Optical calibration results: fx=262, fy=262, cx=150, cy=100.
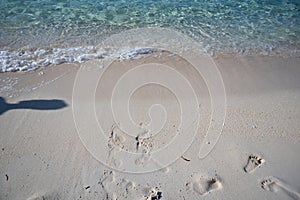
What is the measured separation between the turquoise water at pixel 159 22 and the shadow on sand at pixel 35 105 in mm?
1753

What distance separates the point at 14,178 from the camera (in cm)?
293

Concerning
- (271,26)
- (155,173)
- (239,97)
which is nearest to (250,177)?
(155,173)

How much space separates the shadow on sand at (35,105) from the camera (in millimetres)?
3832

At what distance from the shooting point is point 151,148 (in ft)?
10.8

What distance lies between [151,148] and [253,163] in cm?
123

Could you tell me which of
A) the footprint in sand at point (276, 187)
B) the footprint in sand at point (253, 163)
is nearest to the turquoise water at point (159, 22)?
the footprint in sand at point (253, 163)

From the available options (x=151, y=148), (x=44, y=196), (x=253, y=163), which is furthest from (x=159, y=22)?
(x=44, y=196)

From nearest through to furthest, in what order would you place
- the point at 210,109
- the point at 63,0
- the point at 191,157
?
the point at 191,157
the point at 210,109
the point at 63,0

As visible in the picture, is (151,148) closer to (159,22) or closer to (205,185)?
(205,185)

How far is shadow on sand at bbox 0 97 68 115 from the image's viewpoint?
3832 mm

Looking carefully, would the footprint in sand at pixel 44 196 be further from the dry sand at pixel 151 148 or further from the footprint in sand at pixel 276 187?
the footprint in sand at pixel 276 187

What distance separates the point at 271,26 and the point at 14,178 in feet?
21.8

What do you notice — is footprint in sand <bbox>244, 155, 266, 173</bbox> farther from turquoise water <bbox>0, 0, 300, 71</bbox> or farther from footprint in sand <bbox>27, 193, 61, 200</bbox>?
turquoise water <bbox>0, 0, 300, 71</bbox>

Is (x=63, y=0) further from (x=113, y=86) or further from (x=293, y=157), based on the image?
(x=293, y=157)
